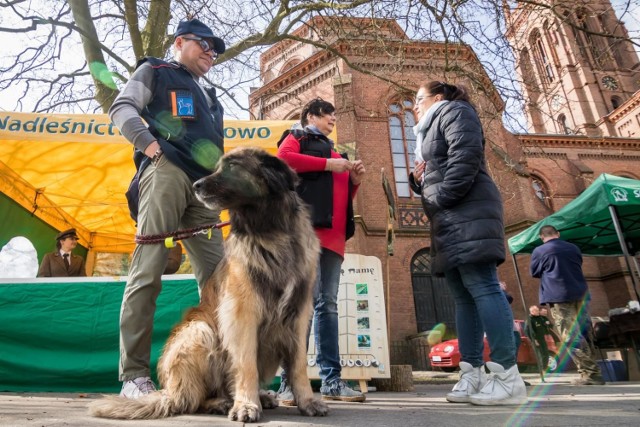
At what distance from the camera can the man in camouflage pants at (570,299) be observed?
573 centimetres

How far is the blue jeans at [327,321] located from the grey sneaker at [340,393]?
4 cm

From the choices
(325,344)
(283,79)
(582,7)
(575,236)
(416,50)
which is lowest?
(325,344)

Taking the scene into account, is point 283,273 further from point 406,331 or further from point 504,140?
point 504,140

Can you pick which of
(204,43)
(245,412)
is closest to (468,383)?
(245,412)

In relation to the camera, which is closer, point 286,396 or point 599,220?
point 286,396

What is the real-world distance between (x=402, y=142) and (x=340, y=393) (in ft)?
51.1

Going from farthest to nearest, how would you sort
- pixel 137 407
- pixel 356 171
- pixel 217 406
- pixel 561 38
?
pixel 561 38 < pixel 356 171 < pixel 217 406 < pixel 137 407

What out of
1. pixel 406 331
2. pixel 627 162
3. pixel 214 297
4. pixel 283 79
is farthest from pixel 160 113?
pixel 627 162

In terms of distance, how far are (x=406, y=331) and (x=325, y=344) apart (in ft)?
40.4

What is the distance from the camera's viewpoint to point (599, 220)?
305 inches

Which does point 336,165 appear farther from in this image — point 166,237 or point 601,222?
point 601,222

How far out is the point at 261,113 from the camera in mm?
19250

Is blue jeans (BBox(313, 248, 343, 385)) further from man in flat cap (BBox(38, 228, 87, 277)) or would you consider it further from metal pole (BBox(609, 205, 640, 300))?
man in flat cap (BBox(38, 228, 87, 277))

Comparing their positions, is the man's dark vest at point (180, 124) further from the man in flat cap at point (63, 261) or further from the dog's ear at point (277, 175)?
the man in flat cap at point (63, 261)
